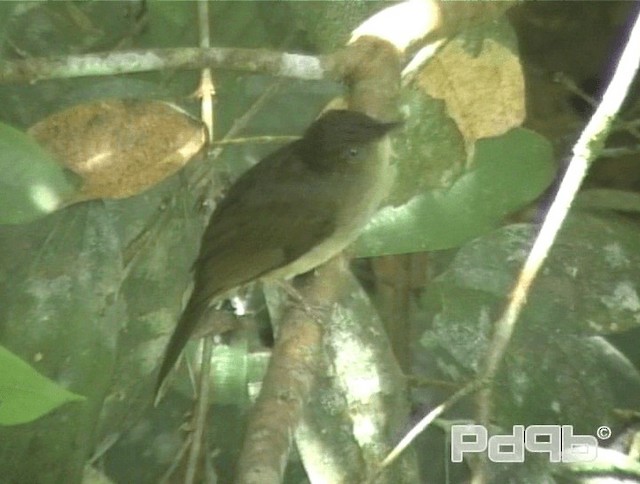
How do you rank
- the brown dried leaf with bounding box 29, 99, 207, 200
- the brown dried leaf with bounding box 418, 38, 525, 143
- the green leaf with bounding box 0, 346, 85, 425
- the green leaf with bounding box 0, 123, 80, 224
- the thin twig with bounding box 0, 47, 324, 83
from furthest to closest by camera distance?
the brown dried leaf with bounding box 418, 38, 525, 143 < the brown dried leaf with bounding box 29, 99, 207, 200 < the thin twig with bounding box 0, 47, 324, 83 < the green leaf with bounding box 0, 123, 80, 224 < the green leaf with bounding box 0, 346, 85, 425

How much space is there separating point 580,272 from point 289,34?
2.88 ft

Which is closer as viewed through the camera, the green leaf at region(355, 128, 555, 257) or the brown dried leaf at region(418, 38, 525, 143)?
the green leaf at region(355, 128, 555, 257)

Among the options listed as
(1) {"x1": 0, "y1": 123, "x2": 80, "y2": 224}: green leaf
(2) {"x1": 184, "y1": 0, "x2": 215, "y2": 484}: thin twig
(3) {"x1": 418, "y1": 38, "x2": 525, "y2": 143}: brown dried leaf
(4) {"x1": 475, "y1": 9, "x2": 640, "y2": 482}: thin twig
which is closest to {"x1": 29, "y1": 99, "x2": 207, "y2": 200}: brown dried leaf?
(2) {"x1": 184, "y1": 0, "x2": 215, "y2": 484}: thin twig

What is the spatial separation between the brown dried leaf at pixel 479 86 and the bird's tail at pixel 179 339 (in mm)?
682

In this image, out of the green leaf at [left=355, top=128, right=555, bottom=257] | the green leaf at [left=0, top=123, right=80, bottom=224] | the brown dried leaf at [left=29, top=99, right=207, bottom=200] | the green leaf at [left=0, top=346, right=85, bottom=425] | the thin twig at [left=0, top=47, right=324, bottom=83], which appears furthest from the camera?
the green leaf at [left=355, top=128, right=555, bottom=257]

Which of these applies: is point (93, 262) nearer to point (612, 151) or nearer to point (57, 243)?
point (57, 243)

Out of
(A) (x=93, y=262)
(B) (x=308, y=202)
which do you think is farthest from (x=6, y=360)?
(B) (x=308, y=202)

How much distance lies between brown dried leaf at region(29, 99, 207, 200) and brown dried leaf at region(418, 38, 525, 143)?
22.8 inches

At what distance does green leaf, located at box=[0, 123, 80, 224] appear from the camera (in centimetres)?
158

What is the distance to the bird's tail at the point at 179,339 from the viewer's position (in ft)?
6.45

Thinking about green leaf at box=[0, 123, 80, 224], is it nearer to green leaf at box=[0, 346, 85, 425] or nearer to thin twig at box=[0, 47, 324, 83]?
thin twig at box=[0, 47, 324, 83]

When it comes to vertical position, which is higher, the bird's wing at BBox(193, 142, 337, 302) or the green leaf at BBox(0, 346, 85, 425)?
the bird's wing at BBox(193, 142, 337, 302)

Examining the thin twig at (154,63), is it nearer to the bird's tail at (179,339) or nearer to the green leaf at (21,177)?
the green leaf at (21,177)

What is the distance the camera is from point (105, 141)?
199 cm
